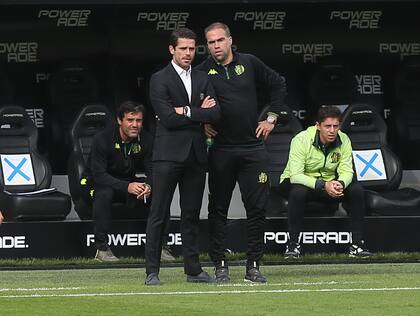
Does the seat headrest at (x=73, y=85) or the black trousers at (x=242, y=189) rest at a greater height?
the seat headrest at (x=73, y=85)

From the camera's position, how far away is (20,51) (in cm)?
1628

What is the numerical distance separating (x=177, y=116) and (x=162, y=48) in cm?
498

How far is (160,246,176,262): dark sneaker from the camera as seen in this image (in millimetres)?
14289

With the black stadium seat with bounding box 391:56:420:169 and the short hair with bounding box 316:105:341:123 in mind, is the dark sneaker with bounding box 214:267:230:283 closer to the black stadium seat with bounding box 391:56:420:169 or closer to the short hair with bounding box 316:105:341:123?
the short hair with bounding box 316:105:341:123

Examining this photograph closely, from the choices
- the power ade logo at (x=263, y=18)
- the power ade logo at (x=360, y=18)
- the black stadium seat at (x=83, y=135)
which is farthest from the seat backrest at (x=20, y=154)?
the power ade logo at (x=360, y=18)

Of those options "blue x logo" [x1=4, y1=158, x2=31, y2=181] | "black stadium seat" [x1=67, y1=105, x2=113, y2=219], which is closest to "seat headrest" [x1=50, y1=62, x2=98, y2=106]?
"black stadium seat" [x1=67, y1=105, x2=113, y2=219]

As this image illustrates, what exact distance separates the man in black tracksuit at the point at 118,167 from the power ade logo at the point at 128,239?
0.34 m

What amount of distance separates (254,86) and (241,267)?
2.31 metres

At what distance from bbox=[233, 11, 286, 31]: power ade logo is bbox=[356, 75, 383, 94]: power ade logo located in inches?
43.8

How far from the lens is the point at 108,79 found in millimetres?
16500

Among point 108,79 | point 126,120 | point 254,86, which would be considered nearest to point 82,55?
point 108,79

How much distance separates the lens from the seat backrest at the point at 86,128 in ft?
51.2

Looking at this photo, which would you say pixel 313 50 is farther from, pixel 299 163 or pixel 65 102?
pixel 65 102

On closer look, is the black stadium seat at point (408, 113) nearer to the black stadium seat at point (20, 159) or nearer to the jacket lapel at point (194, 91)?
the black stadium seat at point (20, 159)
